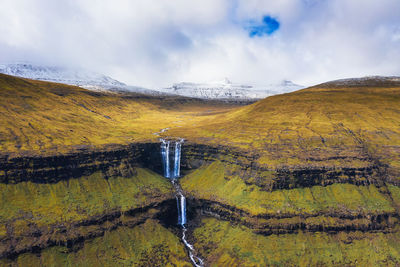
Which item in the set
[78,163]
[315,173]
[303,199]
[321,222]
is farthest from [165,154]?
[321,222]

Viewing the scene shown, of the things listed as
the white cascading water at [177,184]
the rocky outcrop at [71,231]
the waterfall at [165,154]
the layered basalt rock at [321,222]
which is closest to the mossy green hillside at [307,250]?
the layered basalt rock at [321,222]

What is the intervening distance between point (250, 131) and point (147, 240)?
253 feet

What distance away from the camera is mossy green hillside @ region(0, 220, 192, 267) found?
68750 millimetres

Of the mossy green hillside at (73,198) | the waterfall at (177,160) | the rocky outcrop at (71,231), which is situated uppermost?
the waterfall at (177,160)

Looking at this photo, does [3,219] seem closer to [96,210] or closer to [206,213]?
[96,210]

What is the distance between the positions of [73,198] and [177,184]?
44050mm

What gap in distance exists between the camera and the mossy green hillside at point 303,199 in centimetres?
8550

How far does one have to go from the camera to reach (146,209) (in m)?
91.5

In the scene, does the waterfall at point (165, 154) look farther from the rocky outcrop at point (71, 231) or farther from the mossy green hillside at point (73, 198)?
the rocky outcrop at point (71, 231)

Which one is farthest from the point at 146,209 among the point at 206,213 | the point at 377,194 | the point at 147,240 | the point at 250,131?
the point at 377,194

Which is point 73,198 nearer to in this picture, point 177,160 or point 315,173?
point 177,160

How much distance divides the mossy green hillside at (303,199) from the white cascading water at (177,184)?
669 centimetres

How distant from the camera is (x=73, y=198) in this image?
85938 millimetres

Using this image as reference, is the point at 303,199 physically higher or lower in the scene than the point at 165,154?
lower
